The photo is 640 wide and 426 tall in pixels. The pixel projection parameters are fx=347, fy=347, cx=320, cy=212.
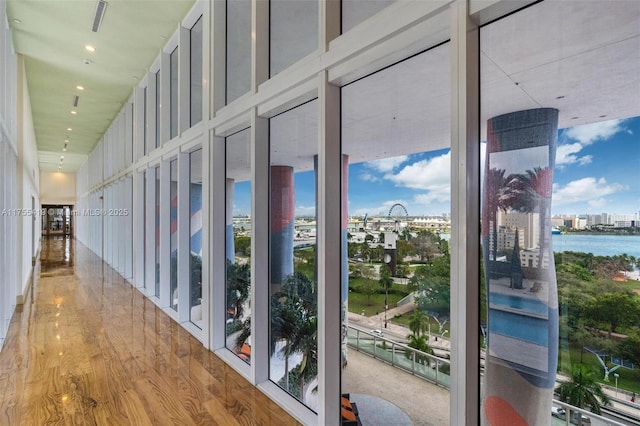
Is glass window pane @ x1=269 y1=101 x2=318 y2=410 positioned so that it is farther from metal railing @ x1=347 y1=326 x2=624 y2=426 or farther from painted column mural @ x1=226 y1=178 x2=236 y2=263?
painted column mural @ x1=226 y1=178 x2=236 y2=263

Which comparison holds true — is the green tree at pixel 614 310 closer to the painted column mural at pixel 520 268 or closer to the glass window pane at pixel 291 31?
the painted column mural at pixel 520 268

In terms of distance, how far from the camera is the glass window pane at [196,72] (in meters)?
5.35

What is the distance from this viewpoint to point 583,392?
159cm

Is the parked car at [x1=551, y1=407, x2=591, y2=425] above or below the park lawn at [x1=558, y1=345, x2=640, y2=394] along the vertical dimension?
below

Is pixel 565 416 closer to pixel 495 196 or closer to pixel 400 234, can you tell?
pixel 495 196

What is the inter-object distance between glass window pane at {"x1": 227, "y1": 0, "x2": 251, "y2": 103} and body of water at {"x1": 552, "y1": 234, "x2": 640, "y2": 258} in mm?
3488

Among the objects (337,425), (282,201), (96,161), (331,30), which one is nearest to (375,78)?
(331,30)

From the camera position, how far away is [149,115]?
7.32m

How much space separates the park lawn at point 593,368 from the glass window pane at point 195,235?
15.9 ft

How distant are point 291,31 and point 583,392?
3460 millimetres

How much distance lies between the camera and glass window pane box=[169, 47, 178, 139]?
20.9ft

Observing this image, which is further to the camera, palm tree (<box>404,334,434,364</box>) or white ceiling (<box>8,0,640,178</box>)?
palm tree (<box>404,334,434,364</box>)

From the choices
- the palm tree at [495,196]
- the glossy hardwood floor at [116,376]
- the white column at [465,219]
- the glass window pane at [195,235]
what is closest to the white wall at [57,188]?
the glossy hardwood floor at [116,376]

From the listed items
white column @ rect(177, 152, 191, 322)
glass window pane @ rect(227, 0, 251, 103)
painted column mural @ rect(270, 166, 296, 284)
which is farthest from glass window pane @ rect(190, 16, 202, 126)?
painted column mural @ rect(270, 166, 296, 284)
